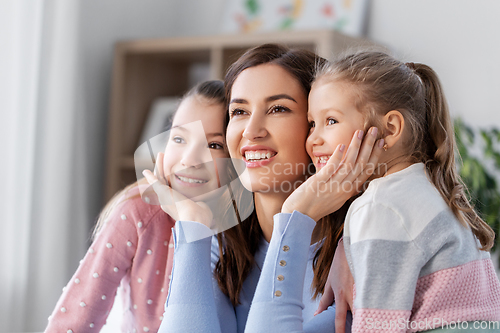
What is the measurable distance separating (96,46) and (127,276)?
5.90 ft

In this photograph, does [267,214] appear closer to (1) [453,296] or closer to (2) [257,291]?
(2) [257,291]

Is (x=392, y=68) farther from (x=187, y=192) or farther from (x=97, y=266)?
(x=97, y=266)

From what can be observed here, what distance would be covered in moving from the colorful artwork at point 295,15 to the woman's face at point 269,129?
1486 millimetres

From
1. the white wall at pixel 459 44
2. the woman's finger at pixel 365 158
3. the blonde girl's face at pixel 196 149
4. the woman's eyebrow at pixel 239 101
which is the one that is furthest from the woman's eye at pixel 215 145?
the white wall at pixel 459 44

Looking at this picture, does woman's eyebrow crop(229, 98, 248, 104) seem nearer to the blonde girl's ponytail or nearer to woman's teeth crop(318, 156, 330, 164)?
woman's teeth crop(318, 156, 330, 164)

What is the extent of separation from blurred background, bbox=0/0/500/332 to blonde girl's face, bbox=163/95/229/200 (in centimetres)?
114

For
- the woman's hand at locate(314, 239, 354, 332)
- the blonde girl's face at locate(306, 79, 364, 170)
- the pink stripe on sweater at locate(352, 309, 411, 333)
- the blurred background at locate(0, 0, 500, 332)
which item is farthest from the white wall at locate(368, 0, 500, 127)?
the pink stripe on sweater at locate(352, 309, 411, 333)

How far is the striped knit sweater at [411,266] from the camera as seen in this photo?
26.7 inches

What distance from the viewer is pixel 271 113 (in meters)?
0.95

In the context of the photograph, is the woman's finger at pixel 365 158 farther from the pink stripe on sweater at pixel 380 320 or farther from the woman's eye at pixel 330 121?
the pink stripe on sweater at pixel 380 320

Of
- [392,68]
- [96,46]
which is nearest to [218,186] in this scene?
[392,68]

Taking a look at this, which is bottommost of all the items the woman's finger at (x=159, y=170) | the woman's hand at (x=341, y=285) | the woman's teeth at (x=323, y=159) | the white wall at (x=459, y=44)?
the woman's hand at (x=341, y=285)

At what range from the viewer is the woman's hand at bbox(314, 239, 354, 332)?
0.79 metres

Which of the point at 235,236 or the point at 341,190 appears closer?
the point at 341,190
